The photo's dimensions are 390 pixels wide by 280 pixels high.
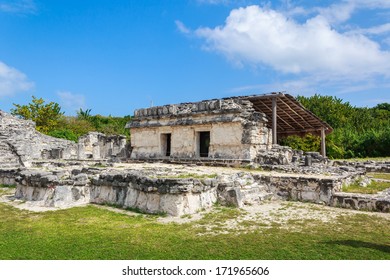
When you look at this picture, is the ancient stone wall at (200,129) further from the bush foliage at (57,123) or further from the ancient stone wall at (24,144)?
the bush foliage at (57,123)

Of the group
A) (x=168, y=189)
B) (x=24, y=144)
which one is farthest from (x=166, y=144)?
(x=168, y=189)

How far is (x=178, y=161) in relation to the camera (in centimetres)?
1439

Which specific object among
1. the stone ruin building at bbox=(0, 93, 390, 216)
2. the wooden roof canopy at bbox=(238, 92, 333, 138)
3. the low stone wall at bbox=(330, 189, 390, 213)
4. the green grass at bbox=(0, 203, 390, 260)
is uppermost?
the wooden roof canopy at bbox=(238, 92, 333, 138)

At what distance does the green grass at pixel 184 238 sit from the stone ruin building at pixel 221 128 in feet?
21.5

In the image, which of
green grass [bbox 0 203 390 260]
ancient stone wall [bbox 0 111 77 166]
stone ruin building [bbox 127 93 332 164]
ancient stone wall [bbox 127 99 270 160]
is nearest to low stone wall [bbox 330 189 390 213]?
green grass [bbox 0 203 390 260]

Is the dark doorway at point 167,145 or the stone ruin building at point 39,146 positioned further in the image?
the dark doorway at point 167,145

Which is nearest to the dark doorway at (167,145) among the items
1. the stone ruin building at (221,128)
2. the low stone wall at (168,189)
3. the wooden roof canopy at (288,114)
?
the stone ruin building at (221,128)

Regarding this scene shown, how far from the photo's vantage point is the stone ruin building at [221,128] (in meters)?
12.9

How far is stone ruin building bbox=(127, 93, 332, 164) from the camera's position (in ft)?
42.2

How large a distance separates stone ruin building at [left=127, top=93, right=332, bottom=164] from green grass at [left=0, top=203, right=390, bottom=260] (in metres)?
6.54

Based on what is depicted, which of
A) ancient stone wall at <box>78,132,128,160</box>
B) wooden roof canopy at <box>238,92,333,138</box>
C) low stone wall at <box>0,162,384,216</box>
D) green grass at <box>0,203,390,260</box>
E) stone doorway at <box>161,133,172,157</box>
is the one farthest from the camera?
ancient stone wall at <box>78,132,128,160</box>

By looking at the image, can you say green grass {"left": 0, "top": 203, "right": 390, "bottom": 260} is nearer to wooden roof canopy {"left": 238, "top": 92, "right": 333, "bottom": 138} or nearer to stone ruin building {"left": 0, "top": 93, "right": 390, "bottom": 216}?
stone ruin building {"left": 0, "top": 93, "right": 390, "bottom": 216}
